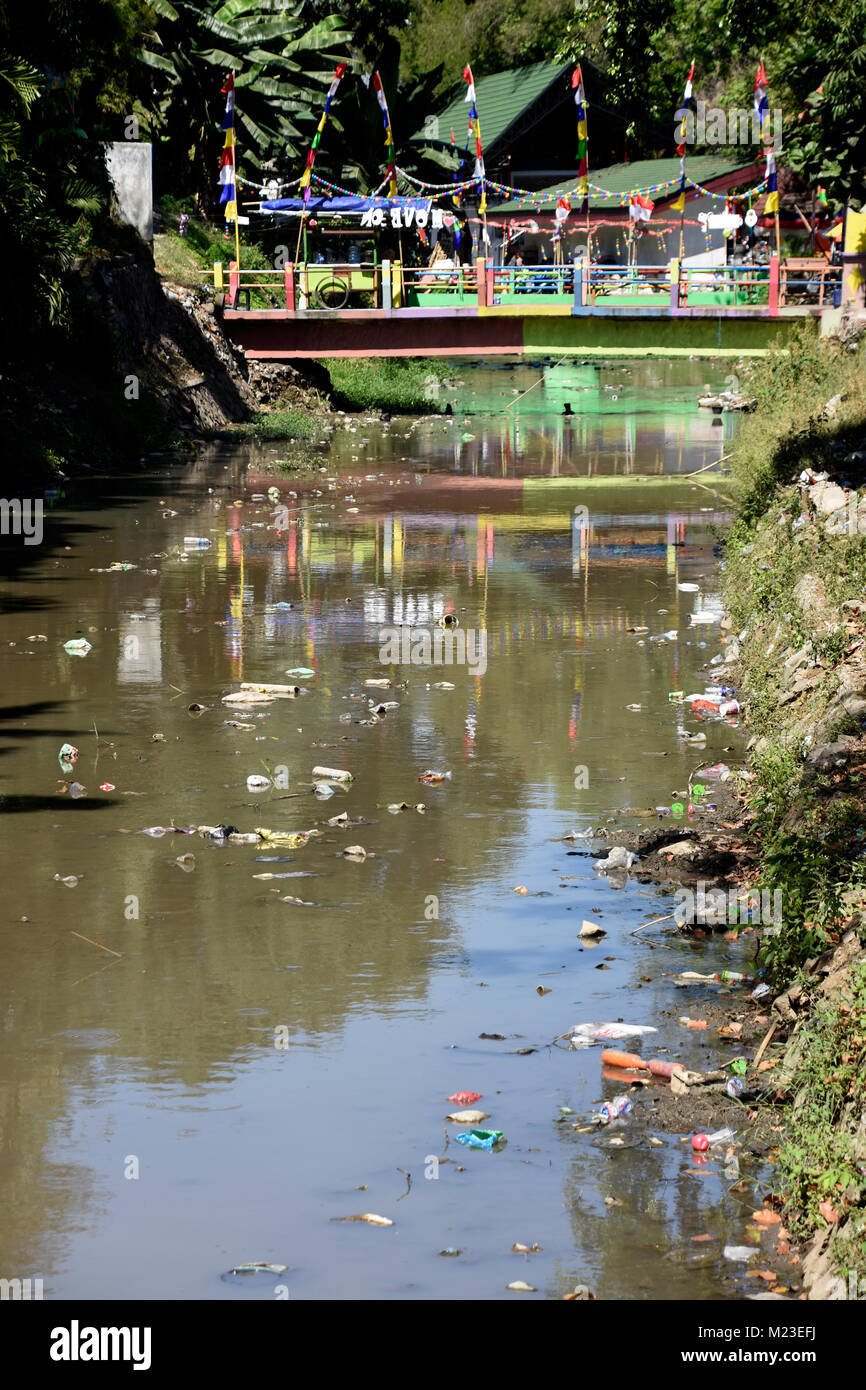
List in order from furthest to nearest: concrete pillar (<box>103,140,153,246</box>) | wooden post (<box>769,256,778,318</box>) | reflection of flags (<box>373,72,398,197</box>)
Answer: reflection of flags (<box>373,72,398,197</box>), concrete pillar (<box>103,140,153,246</box>), wooden post (<box>769,256,778,318</box>)

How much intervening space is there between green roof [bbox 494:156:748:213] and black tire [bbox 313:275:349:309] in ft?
41.1

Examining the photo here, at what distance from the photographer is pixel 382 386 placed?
1560 inches

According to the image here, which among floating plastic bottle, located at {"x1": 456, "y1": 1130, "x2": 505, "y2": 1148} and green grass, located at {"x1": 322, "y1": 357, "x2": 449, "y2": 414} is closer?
floating plastic bottle, located at {"x1": 456, "y1": 1130, "x2": 505, "y2": 1148}

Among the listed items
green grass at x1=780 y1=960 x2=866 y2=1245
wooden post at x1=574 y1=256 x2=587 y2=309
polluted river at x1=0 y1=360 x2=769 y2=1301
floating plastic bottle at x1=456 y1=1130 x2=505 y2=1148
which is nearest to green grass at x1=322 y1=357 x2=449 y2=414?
wooden post at x1=574 y1=256 x2=587 y2=309

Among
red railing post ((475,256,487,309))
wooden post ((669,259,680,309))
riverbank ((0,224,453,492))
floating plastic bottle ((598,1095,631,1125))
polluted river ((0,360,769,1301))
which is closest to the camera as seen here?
polluted river ((0,360,769,1301))

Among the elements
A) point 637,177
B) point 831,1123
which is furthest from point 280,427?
point 831,1123

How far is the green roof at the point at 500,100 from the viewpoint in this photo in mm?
50406

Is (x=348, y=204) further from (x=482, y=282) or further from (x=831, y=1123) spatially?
(x=831, y=1123)

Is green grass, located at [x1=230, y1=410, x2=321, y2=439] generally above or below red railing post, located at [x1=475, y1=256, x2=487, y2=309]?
below

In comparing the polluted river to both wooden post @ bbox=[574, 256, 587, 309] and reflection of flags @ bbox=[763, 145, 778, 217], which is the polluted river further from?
reflection of flags @ bbox=[763, 145, 778, 217]

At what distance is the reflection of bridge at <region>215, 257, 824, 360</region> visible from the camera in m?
27.3

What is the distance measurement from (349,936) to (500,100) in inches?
1958

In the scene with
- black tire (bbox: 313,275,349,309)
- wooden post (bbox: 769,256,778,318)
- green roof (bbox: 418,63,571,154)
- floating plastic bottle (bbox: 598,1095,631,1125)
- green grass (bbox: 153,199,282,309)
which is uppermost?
green roof (bbox: 418,63,571,154)
